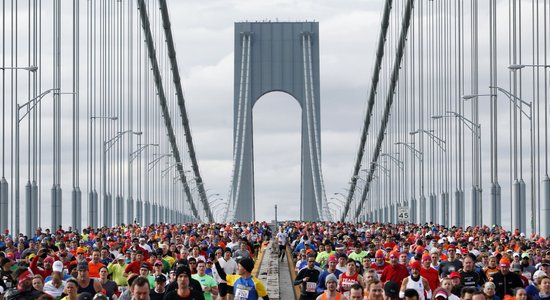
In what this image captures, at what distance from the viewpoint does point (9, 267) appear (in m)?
17.2

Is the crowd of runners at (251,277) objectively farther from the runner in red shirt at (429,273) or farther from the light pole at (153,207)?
the light pole at (153,207)

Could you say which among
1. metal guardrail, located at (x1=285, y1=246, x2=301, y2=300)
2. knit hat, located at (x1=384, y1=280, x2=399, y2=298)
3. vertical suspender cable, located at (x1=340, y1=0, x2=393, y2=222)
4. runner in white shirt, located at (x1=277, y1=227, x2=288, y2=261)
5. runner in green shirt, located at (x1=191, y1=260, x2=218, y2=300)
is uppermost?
vertical suspender cable, located at (x1=340, y1=0, x2=393, y2=222)

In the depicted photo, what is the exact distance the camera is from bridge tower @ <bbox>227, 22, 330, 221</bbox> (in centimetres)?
13600

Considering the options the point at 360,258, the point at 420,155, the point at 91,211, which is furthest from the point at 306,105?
the point at 360,258

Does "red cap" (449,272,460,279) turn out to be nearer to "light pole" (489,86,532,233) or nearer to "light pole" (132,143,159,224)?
"light pole" (489,86,532,233)

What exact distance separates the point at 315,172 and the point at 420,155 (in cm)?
7027

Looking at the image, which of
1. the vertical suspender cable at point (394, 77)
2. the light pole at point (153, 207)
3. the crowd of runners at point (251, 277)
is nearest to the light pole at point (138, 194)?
the light pole at point (153, 207)

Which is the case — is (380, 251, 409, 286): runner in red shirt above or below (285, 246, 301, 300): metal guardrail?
above

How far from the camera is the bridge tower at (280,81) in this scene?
136 metres

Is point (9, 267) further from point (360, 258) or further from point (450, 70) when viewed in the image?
point (450, 70)

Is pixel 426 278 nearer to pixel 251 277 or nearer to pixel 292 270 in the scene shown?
pixel 251 277

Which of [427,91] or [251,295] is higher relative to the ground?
[427,91]

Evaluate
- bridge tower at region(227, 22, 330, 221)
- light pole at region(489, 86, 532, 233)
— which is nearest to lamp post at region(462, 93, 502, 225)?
light pole at region(489, 86, 532, 233)

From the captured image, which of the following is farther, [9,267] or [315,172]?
[315,172]
